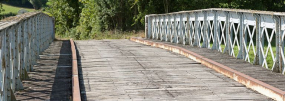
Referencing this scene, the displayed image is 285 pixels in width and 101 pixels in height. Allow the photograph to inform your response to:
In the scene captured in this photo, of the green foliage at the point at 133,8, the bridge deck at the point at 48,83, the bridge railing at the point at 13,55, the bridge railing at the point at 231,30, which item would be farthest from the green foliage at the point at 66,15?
the bridge railing at the point at 13,55

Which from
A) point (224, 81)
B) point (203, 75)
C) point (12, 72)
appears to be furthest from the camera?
point (203, 75)

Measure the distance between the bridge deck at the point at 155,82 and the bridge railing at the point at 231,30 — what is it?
3.69 ft

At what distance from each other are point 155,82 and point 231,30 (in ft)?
15.3

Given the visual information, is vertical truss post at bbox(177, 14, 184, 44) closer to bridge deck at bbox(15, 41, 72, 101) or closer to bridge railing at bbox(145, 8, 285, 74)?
bridge railing at bbox(145, 8, 285, 74)

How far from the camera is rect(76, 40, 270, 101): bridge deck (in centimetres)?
949

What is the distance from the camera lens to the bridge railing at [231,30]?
11.5 m

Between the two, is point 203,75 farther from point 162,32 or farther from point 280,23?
point 162,32

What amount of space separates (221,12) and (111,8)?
3508cm

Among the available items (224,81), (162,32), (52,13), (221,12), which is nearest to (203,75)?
(224,81)

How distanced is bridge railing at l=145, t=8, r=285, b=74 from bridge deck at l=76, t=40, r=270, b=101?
3.69ft

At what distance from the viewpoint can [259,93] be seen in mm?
9656

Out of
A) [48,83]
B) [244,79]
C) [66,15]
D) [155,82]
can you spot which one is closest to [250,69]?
[244,79]

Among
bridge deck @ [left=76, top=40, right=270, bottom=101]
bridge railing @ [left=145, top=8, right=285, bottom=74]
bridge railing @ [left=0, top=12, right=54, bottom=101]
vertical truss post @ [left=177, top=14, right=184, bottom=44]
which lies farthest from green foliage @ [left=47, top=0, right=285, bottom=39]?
bridge railing @ [left=0, top=12, right=54, bottom=101]

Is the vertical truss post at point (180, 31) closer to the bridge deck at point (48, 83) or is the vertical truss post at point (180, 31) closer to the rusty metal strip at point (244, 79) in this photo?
the rusty metal strip at point (244, 79)
